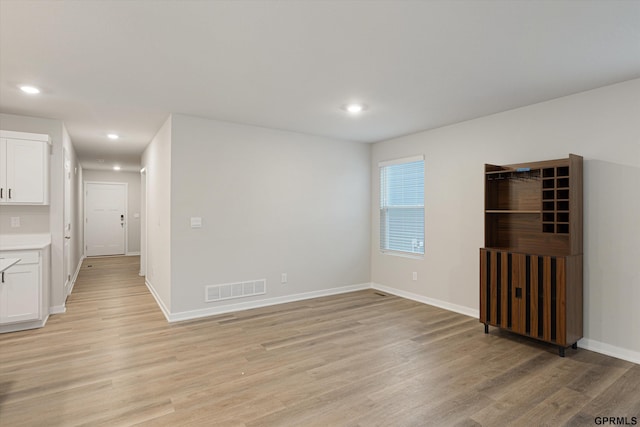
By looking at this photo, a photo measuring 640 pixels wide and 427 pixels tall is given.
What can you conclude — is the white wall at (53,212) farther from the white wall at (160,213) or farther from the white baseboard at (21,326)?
the white wall at (160,213)

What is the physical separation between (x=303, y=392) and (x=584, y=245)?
119 inches

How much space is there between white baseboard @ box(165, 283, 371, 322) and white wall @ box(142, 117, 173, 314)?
0.18m

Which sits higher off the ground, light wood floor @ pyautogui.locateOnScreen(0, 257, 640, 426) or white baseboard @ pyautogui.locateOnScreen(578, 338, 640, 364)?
white baseboard @ pyautogui.locateOnScreen(578, 338, 640, 364)

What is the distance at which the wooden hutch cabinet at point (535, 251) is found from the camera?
3125 millimetres

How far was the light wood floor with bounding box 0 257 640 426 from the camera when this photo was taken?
2215 mm

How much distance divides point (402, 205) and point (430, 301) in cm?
152

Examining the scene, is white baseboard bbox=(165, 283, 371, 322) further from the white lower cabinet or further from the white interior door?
the white interior door

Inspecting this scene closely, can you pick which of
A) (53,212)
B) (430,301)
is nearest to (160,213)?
(53,212)

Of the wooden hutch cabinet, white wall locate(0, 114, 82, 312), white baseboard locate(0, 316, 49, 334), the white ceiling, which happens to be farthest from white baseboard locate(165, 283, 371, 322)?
the white ceiling

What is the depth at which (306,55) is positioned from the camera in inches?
100

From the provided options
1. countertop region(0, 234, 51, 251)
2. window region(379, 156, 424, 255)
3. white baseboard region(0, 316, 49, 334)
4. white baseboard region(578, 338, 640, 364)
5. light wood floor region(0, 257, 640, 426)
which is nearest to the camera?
light wood floor region(0, 257, 640, 426)

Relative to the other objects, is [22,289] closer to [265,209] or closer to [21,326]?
[21,326]

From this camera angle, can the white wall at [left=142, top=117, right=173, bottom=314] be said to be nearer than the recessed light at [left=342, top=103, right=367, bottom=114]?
No

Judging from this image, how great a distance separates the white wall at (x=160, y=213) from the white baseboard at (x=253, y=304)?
181mm
